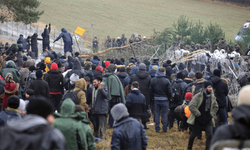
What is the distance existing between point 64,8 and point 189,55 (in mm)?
52626

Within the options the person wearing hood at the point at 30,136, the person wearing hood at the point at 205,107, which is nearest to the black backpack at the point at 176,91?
the person wearing hood at the point at 205,107

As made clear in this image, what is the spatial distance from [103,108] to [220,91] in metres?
2.83

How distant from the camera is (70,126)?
161 inches

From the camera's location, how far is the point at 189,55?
17125 millimetres

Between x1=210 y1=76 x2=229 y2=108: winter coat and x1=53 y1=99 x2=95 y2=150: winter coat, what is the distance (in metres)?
4.10

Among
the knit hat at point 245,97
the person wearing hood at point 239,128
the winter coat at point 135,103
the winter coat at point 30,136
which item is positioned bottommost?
the winter coat at point 135,103

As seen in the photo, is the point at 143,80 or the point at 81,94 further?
the point at 143,80

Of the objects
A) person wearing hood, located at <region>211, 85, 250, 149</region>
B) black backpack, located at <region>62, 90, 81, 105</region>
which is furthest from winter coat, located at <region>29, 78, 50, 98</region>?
person wearing hood, located at <region>211, 85, 250, 149</region>

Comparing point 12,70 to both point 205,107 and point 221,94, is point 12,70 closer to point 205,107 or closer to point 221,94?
point 205,107

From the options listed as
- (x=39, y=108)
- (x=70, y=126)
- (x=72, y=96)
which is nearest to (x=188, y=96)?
(x=72, y=96)

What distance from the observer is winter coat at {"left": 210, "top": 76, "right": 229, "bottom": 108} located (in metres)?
7.21

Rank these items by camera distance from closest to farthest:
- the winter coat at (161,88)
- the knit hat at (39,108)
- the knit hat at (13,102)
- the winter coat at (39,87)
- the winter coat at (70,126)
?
the knit hat at (39,108) → the winter coat at (70,126) → the knit hat at (13,102) → the winter coat at (39,87) → the winter coat at (161,88)

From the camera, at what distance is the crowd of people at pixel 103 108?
270 cm

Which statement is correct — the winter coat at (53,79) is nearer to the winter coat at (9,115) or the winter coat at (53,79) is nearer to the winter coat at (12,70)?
the winter coat at (12,70)
